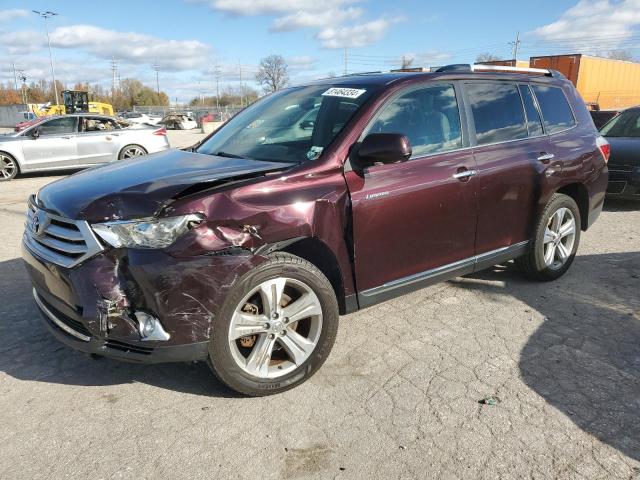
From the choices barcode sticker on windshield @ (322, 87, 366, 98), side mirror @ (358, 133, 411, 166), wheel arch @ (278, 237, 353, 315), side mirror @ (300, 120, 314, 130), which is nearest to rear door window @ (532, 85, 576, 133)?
barcode sticker on windshield @ (322, 87, 366, 98)

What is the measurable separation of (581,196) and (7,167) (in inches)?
475

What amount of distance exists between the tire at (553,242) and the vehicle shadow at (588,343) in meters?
0.15

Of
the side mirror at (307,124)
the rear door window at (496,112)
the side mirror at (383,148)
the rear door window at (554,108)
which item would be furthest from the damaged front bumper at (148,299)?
the rear door window at (554,108)

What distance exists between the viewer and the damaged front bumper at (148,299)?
8.36 ft

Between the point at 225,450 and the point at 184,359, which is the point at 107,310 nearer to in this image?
the point at 184,359

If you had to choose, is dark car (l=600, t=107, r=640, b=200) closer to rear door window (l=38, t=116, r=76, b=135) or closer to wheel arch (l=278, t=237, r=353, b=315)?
wheel arch (l=278, t=237, r=353, b=315)

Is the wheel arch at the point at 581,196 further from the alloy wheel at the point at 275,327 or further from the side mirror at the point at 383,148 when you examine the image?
the alloy wheel at the point at 275,327

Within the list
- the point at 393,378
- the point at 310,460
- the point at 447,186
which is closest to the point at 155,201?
the point at 310,460

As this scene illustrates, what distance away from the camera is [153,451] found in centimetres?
250

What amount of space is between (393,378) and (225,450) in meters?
1.13

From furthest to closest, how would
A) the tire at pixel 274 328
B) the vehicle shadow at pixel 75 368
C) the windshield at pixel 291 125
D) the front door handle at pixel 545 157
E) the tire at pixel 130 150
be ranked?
1. the tire at pixel 130 150
2. the front door handle at pixel 545 157
3. the windshield at pixel 291 125
4. the vehicle shadow at pixel 75 368
5. the tire at pixel 274 328

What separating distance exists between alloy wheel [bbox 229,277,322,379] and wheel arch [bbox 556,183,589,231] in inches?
118

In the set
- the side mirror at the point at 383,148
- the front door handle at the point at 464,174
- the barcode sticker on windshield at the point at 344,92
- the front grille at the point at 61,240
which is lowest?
the front grille at the point at 61,240

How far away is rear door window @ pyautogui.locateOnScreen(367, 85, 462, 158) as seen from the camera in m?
3.43
